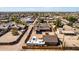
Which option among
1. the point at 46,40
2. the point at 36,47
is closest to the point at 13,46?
the point at 36,47
